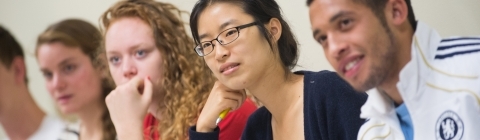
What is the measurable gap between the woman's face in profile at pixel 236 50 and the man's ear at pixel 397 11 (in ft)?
1.09

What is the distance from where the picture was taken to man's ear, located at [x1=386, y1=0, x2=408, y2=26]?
0.84 m

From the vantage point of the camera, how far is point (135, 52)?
56.3 inches

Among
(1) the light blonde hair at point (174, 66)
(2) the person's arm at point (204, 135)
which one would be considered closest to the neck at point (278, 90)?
(2) the person's arm at point (204, 135)

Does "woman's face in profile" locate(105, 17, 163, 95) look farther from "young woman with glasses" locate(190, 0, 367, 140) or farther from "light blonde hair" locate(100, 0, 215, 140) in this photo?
"young woman with glasses" locate(190, 0, 367, 140)

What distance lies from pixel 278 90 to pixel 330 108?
5.0 inches

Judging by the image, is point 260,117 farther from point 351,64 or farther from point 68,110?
point 68,110

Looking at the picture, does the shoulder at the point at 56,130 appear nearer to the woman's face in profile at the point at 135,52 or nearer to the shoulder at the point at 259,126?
the woman's face in profile at the point at 135,52

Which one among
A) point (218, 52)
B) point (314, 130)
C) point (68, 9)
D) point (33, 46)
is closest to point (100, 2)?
point (68, 9)

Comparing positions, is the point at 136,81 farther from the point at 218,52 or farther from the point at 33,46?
the point at 33,46

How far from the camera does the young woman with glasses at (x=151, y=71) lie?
142cm

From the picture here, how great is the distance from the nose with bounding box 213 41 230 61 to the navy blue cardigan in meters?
0.16

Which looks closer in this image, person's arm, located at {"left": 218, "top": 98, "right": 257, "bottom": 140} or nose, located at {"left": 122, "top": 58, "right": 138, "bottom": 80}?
person's arm, located at {"left": 218, "top": 98, "right": 257, "bottom": 140}

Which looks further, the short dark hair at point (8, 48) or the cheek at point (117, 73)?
the short dark hair at point (8, 48)

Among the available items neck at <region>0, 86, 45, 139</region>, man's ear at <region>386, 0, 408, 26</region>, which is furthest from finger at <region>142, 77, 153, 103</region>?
man's ear at <region>386, 0, 408, 26</region>
